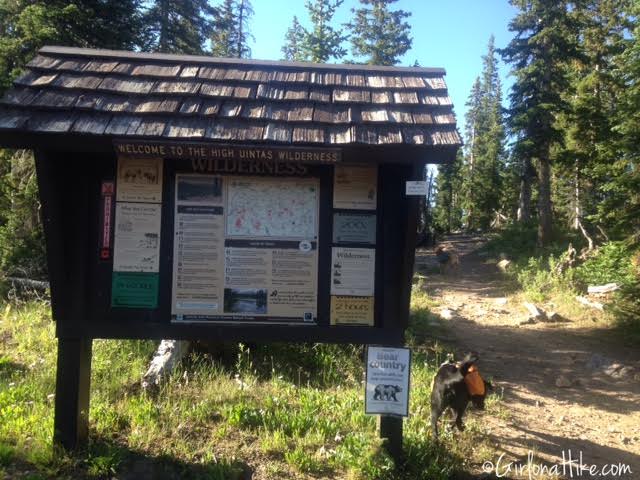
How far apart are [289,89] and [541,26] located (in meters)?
22.0

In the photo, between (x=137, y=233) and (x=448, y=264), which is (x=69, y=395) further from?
(x=448, y=264)

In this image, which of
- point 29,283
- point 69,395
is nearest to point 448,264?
point 29,283

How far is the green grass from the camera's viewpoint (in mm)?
4227

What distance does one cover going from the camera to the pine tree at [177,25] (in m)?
16.5

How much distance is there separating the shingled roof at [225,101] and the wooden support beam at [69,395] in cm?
192

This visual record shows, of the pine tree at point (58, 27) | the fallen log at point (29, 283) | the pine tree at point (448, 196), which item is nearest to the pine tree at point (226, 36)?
the pine tree at point (58, 27)

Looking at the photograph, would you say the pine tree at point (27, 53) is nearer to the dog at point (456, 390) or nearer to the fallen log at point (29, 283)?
the fallen log at point (29, 283)

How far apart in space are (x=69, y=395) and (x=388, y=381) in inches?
113

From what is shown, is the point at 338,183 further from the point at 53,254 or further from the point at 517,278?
the point at 517,278

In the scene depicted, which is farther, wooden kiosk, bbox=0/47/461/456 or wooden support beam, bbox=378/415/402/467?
wooden support beam, bbox=378/415/402/467

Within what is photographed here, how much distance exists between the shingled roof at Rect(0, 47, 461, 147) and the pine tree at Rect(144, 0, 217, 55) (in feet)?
41.3

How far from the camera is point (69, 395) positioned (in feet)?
14.1

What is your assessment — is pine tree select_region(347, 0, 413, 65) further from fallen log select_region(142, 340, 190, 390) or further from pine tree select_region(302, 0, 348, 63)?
fallen log select_region(142, 340, 190, 390)

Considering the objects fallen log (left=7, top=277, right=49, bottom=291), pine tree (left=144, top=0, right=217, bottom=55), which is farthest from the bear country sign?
pine tree (left=144, top=0, right=217, bottom=55)
